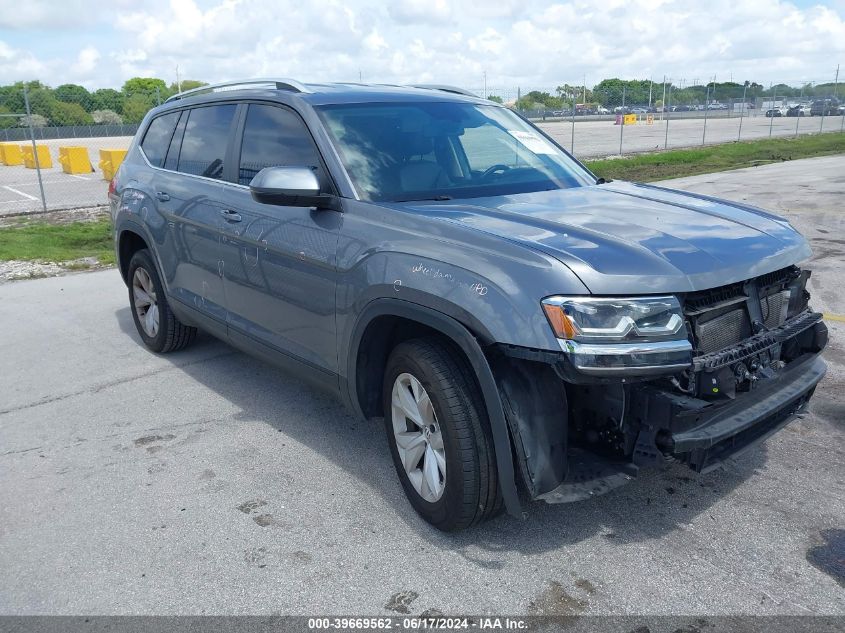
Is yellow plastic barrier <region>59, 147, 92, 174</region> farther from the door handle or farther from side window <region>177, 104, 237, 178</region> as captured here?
the door handle

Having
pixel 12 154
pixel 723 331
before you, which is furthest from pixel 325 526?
pixel 12 154

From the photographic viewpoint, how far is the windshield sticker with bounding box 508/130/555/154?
4648 mm

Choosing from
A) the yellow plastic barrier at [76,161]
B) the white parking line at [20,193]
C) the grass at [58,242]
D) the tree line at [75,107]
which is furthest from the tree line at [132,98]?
the grass at [58,242]

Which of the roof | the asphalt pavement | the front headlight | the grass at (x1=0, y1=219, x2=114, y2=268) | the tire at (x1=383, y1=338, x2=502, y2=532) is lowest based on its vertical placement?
the asphalt pavement

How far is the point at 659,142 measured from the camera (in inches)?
1293

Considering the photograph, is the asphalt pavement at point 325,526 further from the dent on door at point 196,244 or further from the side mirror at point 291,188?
the side mirror at point 291,188

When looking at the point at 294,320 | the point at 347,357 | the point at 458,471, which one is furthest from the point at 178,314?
the point at 458,471

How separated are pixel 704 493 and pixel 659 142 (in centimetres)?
3145

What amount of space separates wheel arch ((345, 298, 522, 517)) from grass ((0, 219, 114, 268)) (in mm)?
6748

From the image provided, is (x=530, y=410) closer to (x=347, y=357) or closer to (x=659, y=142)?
(x=347, y=357)

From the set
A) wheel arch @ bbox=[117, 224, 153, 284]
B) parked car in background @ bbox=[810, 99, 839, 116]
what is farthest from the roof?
parked car in background @ bbox=[810, 99, 839, 116]

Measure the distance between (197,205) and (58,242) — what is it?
25.1ft

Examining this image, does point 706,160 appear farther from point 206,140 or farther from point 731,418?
point 731,418

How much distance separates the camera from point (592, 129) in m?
46.0
